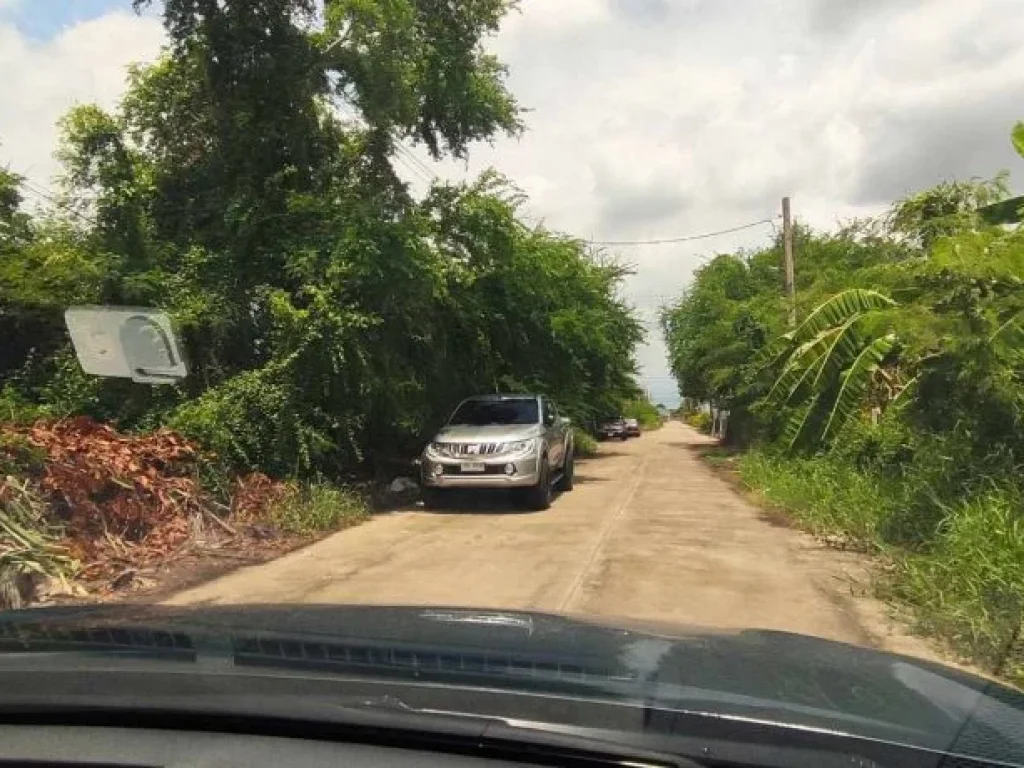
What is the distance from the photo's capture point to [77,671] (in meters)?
2.53

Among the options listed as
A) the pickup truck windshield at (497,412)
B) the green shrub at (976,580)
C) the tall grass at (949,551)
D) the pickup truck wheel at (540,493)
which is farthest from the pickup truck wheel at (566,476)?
the green shrub at (976,580)

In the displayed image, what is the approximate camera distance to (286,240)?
1515 cm

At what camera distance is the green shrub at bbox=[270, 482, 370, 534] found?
1255cm

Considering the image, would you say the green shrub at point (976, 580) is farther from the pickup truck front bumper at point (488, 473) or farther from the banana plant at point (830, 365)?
the pickup truck front bumper at point (488, 473)

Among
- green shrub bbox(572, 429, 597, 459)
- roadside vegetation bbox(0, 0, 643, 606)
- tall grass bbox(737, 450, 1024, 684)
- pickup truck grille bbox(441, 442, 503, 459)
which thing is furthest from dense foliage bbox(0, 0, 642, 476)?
green shrub bbox(572, 429, 597, 459)

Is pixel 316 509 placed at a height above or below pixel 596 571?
above

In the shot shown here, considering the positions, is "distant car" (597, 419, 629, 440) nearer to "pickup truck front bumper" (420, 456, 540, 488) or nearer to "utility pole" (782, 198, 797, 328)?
"utility pole" (782, 198, 797, 328)

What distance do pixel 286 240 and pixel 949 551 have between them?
33.2 ft

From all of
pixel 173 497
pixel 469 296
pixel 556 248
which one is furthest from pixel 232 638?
pixel 556 248

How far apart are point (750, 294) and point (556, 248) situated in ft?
48.6

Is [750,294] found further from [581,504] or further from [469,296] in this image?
[581,504]

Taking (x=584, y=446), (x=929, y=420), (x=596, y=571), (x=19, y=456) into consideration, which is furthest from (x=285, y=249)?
(x=584, y=446)

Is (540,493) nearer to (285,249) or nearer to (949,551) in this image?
(285,249)

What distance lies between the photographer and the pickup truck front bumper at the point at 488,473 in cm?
1480
